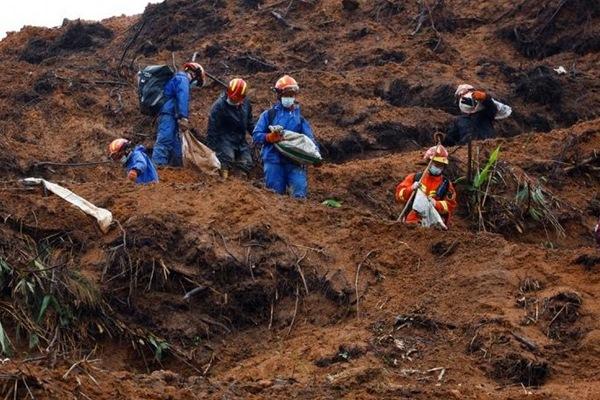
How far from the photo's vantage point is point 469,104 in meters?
13.8

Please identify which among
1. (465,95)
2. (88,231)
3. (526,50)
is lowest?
(526,50)

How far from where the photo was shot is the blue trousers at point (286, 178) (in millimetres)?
11758

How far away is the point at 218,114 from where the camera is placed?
12703 mm

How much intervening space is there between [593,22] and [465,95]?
553 centimetres

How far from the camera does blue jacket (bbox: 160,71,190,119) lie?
12.8 meters

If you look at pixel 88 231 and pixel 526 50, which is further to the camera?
pixel 526 50

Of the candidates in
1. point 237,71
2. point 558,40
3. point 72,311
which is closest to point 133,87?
point 237,71

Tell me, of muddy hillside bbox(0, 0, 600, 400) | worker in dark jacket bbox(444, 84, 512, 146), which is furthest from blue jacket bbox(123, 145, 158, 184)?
worker in dark jacket bbox(444, 84, 512, 146)

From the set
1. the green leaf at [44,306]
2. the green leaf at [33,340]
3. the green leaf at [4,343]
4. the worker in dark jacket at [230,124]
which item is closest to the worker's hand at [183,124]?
the worker in dark jacket at [230,124]

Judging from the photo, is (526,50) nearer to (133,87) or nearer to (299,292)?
(133,87)

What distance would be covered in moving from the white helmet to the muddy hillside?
16.0 inches

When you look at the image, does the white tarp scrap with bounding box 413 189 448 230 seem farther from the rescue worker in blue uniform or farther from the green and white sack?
the rescue worker in blue uniform

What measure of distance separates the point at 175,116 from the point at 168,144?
1.14 ft

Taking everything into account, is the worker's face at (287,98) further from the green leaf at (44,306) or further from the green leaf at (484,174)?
the green leaf at (44,306)
